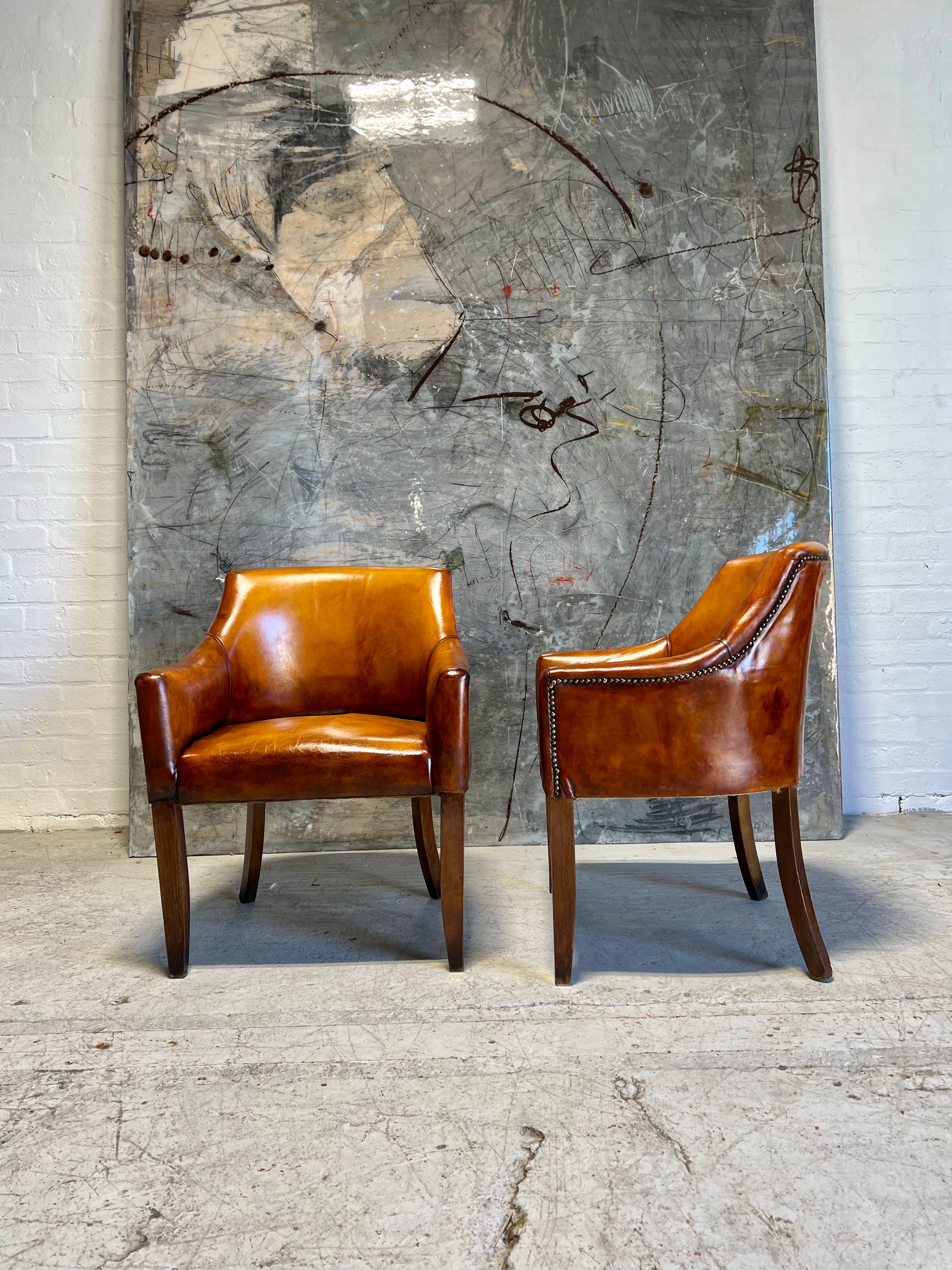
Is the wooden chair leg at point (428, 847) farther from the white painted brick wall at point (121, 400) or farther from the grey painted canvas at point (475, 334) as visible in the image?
the white painted brick wall at point (121, 400)

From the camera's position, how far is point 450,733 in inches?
72.9

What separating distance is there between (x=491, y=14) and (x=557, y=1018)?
295 cm

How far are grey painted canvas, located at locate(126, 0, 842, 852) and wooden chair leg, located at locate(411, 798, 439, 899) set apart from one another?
46cm

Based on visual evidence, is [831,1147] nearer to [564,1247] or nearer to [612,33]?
[564,1247]

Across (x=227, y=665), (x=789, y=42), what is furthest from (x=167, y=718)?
(x=789, y=42)

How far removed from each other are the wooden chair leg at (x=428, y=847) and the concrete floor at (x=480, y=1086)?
5 centimetres

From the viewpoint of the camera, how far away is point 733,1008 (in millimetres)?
1670

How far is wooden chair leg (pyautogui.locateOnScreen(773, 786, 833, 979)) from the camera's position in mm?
1780

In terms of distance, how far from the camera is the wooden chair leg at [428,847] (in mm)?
2371

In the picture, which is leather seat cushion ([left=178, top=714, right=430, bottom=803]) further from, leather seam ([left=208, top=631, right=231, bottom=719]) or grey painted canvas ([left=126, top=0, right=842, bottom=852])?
grey painted canvas ([left=126, top=0, right=842, bottom=852])

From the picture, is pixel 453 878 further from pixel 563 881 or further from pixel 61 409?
pixel 61 409

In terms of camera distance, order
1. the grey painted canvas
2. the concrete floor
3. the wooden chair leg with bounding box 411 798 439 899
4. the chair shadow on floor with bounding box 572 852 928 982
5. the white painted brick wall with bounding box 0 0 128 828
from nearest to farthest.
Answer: the concrete floor
the chair shadow on floor with bounding box 572 852 928 982
the wooden chair leg with bounding box 411 798 439 899
the grey painted canvas
the white painted brick wall with bounding box 0 0 128 828

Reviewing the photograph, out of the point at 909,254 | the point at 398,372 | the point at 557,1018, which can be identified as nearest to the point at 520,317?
the point at 398,372

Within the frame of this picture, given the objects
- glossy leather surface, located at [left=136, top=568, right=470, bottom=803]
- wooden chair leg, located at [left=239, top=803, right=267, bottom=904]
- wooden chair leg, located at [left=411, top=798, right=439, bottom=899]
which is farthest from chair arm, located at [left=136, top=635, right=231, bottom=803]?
wooden chair leg, located at [left=411, top=798, right=439, bottom=899]
